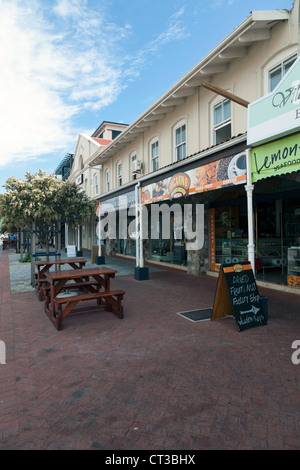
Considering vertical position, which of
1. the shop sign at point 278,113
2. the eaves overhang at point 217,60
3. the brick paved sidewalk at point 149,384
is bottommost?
the brick paved sidewalk at point 149,384

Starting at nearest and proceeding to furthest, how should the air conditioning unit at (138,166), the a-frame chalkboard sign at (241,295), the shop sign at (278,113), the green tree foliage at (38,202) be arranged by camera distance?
1. the shop sign at (278,113)
2. the a-frame chalkboard sign at (241,295)
3. the green tree foliage at (38,202)
4. the air conditioning unit at (138,166)

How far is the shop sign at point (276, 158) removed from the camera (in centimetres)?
508

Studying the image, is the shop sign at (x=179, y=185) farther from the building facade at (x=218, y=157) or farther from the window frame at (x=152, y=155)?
the window frame at (x=152, y=155)

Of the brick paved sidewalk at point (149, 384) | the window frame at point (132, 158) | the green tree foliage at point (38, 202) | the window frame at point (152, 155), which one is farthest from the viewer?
the window frame at point (132, 158)

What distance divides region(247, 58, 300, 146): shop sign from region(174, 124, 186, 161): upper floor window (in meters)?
5.80

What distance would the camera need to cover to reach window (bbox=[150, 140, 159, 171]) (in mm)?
13444

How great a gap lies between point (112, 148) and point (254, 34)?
1045 centimetres

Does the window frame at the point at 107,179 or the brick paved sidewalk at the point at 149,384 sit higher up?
the window frame at the point at 107,179

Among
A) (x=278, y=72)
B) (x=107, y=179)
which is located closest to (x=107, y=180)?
(x=107, y=179)

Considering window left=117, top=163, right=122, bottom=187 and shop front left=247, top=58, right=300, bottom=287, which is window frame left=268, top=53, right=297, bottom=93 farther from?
window left=117, top=163, right=122, bottom=187

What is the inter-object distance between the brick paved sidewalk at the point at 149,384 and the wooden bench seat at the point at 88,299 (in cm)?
22

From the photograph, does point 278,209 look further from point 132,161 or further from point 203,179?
point 132,161

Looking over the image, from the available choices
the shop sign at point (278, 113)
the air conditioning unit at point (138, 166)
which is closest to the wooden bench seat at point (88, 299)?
the shop sign at point (278, 113)

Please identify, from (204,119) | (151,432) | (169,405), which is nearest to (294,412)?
(169,405)
